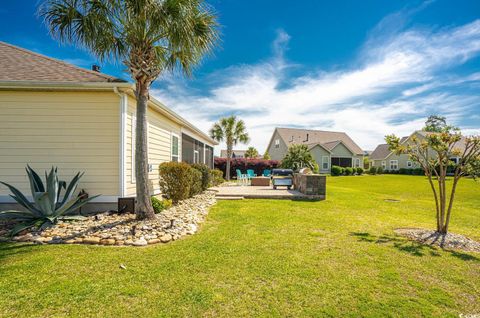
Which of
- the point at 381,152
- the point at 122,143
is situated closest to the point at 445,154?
the point at 122,143

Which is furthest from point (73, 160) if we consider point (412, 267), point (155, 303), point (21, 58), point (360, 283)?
point (412, 267)

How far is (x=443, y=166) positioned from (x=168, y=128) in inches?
366

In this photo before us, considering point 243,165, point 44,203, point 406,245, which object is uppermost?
point 243,165

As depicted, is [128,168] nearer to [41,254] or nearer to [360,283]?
[41,254]

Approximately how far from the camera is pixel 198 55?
620 cm

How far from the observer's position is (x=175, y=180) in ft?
27.0

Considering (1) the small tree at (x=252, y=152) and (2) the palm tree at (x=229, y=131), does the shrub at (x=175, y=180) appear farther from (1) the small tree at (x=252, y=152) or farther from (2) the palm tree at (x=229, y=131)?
(1) the small tree at (x=252, y=152)

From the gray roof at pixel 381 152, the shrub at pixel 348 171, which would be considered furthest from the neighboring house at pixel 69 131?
the gray roof at pixel 381 152

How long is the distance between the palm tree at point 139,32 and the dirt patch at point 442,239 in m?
6.43

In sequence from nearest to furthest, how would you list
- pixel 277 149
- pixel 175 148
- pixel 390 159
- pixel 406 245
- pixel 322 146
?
pixel 406 245 → pixel 175 148 → pixel 322 146 → pixel 277 149 → pixel 390 159

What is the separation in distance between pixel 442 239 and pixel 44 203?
907 cm

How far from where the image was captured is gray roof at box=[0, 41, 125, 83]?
643 centimetres

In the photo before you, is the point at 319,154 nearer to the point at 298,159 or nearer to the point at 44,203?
the point at 298,159

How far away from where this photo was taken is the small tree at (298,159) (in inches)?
888
